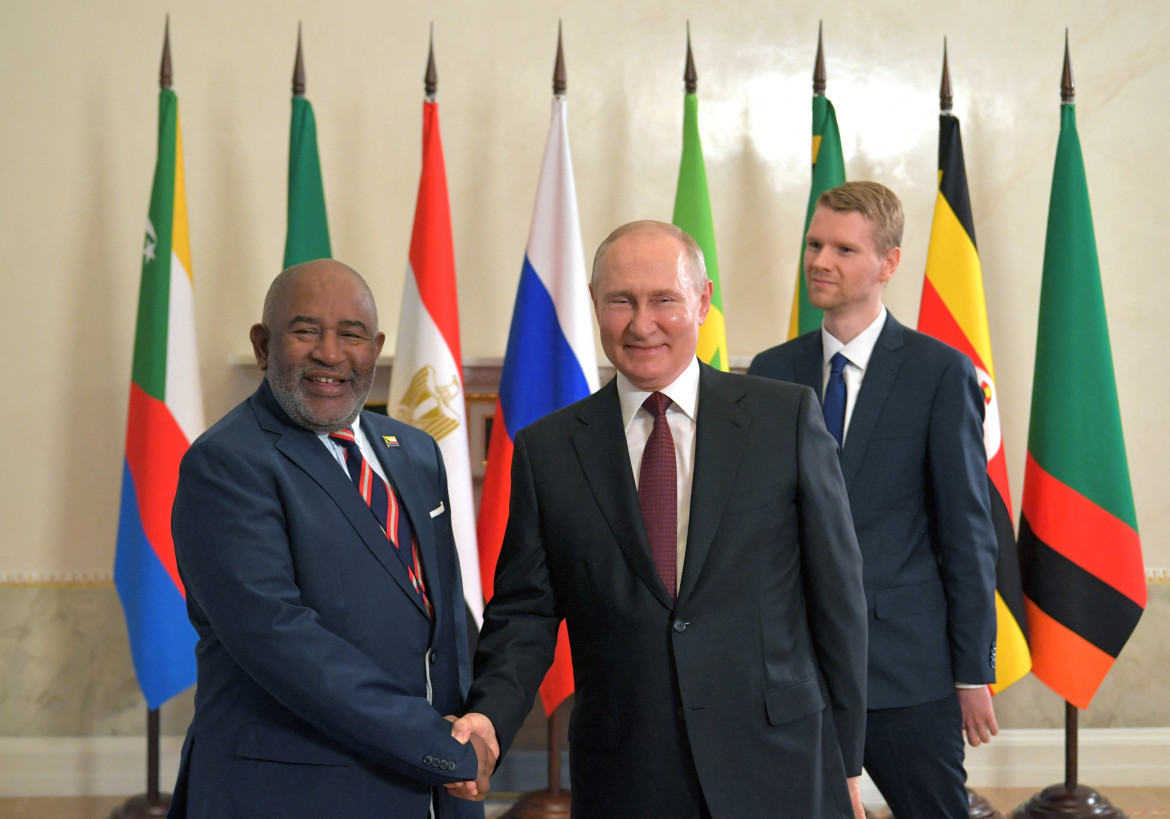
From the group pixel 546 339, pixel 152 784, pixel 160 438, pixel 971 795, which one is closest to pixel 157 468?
pixel 160 438

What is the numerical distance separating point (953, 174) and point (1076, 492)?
1.24 metres

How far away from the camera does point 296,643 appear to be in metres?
1.58

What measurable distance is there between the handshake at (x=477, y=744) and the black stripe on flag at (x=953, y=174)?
283cm

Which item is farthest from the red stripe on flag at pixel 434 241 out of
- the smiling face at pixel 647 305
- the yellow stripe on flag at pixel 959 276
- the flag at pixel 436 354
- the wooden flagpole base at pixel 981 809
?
the wooden flagpole base at pixel 981 809

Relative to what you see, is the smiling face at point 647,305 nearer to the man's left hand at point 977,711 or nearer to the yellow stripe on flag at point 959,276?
the man's left hand at point 977,711

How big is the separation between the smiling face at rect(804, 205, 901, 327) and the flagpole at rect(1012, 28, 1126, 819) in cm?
185

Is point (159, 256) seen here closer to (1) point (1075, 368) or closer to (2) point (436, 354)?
(2) point (436, 354)

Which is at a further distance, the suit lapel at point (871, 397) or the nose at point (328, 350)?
the suit lapel at point (871, 397)

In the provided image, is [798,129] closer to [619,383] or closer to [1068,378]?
[1068,378]

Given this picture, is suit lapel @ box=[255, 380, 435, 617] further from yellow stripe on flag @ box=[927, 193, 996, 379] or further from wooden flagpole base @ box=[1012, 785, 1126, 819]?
wooden flagpole base @ box=[1012, 785, 1126, 819]

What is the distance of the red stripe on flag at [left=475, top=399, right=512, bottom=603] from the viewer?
3750 mm

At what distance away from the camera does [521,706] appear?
1.81 meters

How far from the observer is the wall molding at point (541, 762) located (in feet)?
13.7

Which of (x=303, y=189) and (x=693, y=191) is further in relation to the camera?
(x=693, y=191)
